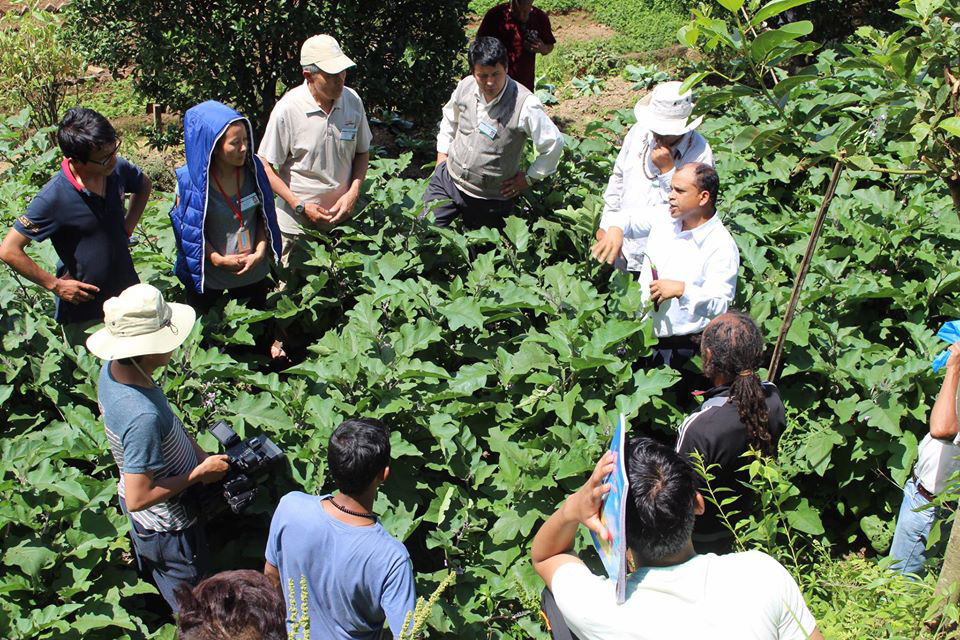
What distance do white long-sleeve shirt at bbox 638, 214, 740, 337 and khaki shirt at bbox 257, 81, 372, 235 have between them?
6.10 feet

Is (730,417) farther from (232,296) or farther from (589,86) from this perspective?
(589,86)

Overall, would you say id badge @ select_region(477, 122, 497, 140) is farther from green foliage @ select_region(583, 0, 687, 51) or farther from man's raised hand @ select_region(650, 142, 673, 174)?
green foliage @ select_region(583, 0, 687, 51)

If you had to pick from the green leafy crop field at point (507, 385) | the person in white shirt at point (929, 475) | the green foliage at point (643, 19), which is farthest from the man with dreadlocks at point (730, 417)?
the green foliage at point (643, 19)

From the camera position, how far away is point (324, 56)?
467 cm

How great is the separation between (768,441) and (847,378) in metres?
1.12

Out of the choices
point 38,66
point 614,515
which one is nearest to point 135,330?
point 614,515

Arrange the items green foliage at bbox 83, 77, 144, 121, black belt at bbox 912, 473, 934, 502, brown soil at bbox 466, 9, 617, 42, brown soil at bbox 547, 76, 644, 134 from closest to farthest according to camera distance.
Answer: black belt at bbox 912, 473, 934, 502 → brown soil at bbox 547, 76, 644, 134 → green foliage at bbox 83, 77, 144, 121 → brown soil at bbox 466, 9, 617, 42

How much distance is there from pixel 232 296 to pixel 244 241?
32cm

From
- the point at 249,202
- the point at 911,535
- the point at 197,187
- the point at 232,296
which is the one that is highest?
the point at 197,187

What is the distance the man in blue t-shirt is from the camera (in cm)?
276

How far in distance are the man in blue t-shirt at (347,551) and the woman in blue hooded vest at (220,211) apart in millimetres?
1854

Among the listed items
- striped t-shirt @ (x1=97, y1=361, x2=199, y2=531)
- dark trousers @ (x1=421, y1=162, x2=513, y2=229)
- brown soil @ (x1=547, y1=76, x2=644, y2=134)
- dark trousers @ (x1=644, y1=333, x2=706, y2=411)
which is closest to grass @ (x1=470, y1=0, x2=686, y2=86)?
brown soil @ (x1=547, y1=76, x2=644, y2=134)

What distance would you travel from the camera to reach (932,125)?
249cm

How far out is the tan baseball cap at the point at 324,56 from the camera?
464cm
